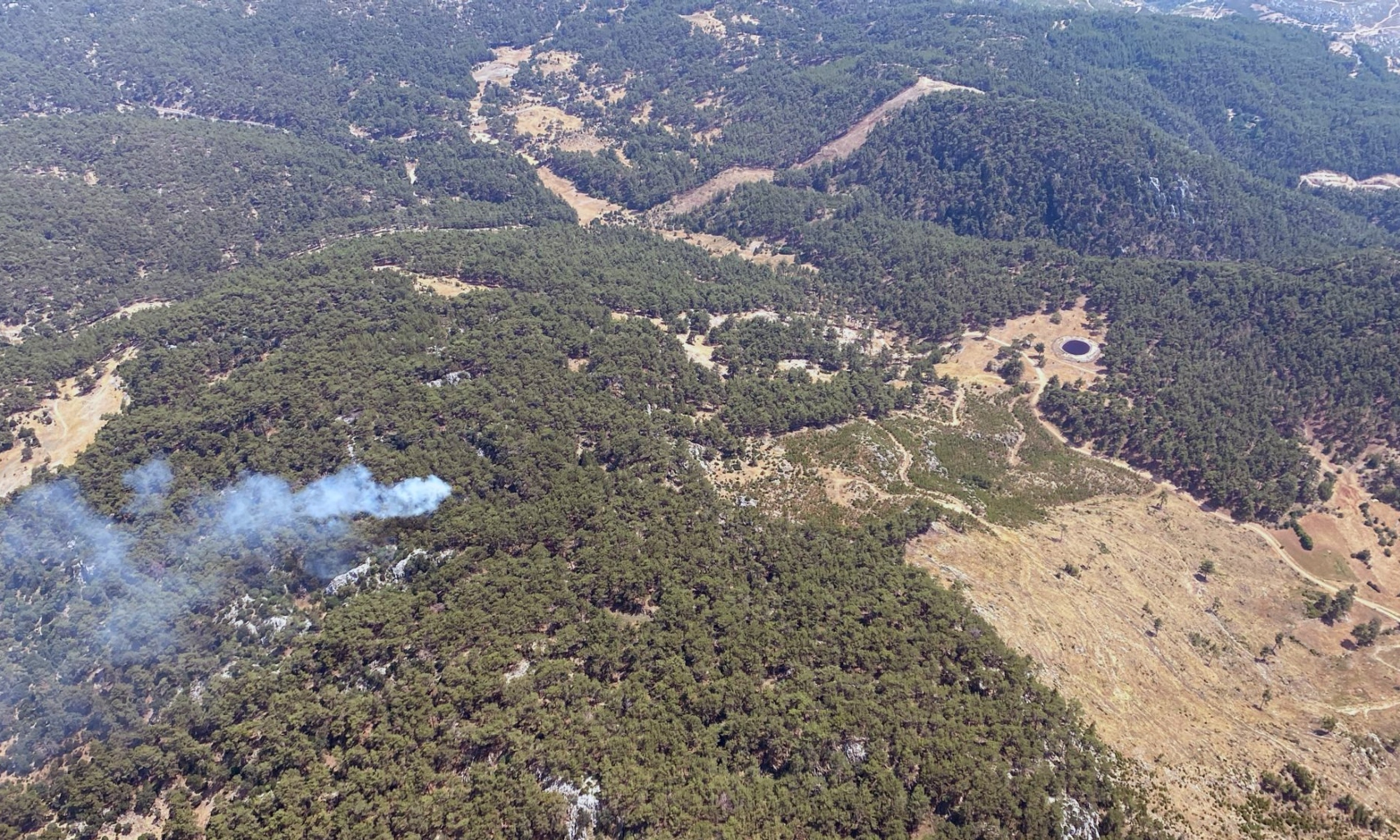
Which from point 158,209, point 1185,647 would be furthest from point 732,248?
point 1185,647

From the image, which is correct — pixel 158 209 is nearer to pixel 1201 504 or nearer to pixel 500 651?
pixel 500 651

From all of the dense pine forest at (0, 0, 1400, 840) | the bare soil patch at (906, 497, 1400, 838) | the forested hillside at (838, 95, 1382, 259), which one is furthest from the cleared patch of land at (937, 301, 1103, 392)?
the forested hillside at (838, 95, 1382, 259)

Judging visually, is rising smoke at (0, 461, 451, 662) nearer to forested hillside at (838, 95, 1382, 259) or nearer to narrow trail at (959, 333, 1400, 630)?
narrow trail at (959, 333, 1400, 630)

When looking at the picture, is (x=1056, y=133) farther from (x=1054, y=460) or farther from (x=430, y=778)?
(x=430, y=778)

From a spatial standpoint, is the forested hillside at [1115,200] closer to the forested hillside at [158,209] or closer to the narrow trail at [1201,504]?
the narrow trail at [1201,504]

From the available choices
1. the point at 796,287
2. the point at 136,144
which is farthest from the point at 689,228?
the point at 136,144

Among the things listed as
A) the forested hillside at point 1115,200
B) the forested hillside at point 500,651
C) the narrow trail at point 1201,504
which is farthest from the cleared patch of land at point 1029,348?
the forested hillside at point 500,651

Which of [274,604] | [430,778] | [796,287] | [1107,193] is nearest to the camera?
[430,778]
